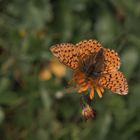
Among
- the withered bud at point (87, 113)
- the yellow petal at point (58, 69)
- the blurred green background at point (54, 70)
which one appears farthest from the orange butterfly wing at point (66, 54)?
the yellow petal at point (58, 69)

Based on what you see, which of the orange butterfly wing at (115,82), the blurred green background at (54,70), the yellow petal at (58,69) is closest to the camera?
the orange butterfly wing at (115,82)

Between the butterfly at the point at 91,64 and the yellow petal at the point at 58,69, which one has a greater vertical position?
the butterfly at the point at 91,64

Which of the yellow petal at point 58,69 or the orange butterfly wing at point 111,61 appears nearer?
the orange butterfly wing at point 111,61

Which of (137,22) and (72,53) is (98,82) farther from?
(137,22)

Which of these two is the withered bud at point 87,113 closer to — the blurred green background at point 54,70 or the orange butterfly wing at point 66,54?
the orange butterfly wing at point 66,54

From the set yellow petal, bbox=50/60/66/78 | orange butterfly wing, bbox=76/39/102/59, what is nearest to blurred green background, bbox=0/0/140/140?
yellow petal, bbox=50/60/66/78

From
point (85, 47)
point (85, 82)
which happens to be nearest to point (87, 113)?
point (85, 82)

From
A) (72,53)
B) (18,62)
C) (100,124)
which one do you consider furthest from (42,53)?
(72,53)

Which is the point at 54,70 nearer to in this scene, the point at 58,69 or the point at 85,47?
the point at 58,69
